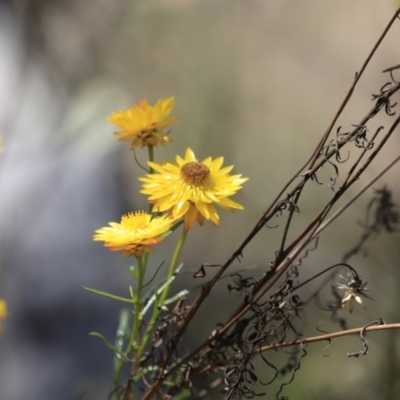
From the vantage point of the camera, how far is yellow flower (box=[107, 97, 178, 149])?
55 cm

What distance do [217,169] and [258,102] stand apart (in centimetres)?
30

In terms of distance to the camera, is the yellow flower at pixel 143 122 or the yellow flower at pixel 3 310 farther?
the yellow flower at pixel 3 310

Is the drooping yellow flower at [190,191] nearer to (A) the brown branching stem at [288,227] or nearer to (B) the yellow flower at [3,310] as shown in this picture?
(A) the brown branching stem at [288,227]

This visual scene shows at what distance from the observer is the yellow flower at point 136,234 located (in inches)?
A: 17.3

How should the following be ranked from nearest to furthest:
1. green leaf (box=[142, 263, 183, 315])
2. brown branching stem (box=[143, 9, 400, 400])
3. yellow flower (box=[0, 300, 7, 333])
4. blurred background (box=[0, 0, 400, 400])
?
brown branching stem (box=[143, 9, 400, 400]) → green leaf (box=[142, 263, 183, 315]) → blurred background (box=[0, 0, 400, 400]) → yellow flower (box=[0, 300, 7, 333])

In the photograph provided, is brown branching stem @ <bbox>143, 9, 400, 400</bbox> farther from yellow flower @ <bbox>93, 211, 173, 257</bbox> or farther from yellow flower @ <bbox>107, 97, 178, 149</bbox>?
yellow flower @ <bbox>107, 97, 178, 149</bbox>

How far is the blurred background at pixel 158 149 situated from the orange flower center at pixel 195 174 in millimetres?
299

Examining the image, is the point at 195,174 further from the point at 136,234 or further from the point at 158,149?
the point at 158,149

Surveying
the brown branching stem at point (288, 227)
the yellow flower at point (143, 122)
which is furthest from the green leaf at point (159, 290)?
the yellow flower at point (143, 122)

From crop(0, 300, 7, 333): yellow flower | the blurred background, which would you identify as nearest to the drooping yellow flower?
the blurred background

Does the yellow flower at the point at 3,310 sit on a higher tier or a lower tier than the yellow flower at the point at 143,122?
lower

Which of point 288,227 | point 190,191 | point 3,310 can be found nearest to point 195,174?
point 190,191

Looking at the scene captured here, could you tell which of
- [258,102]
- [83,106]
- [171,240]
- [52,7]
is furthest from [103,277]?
[52,7]

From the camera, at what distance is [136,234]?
1.48 feet
